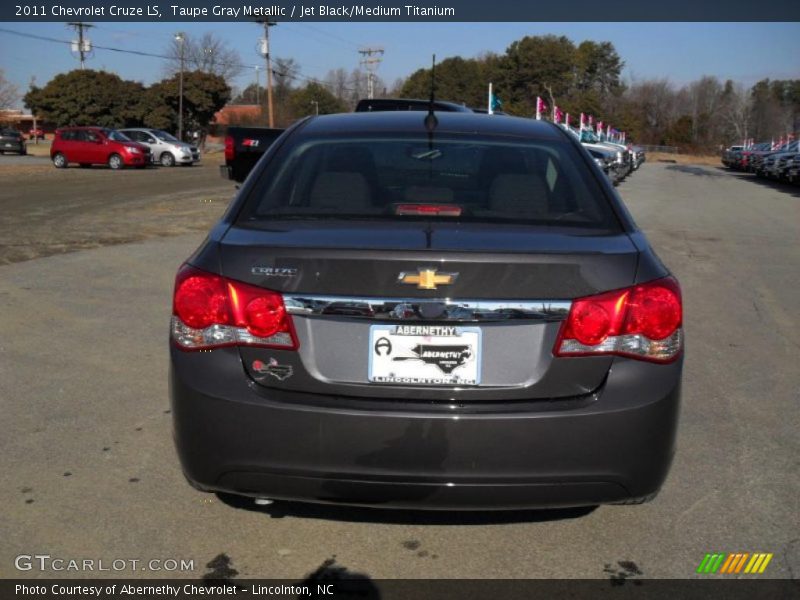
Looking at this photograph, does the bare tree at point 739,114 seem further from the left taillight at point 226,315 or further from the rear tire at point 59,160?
the left taillight at point 226,315

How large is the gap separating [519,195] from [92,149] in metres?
31.9

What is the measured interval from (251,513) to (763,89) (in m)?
147

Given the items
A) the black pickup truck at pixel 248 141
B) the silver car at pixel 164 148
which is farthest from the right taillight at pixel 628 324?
the silver car at pixel 164 148

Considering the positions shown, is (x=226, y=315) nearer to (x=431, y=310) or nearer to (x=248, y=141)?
(x=431, y=310)

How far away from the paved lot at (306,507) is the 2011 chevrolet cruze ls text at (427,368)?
0.46m

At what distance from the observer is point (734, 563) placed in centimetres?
313

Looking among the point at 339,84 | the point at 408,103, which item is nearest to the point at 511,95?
the point at 339,84

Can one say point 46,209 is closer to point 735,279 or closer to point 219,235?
point 735,279

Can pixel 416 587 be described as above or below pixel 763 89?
below

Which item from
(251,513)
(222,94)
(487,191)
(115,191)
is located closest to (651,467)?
(487,191)

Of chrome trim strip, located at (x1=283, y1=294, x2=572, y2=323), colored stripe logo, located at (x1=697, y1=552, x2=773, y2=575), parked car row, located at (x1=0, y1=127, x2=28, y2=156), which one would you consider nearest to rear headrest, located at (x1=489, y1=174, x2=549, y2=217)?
chrome trim strip, located at (x1=283, y1=294, x2=572, y2=323)

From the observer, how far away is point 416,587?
2.94m

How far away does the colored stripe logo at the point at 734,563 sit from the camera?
3.08m

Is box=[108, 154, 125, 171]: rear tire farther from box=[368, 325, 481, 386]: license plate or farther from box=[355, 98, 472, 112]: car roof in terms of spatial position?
box=[368, 325, 481, 386]: license plate
